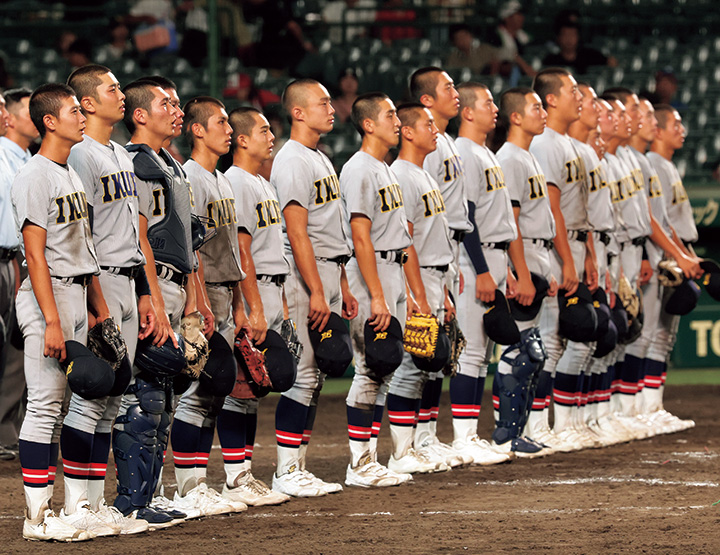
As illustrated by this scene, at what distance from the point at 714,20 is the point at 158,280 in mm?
11809

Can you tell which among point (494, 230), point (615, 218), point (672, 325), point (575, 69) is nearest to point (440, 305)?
point (494, 230)

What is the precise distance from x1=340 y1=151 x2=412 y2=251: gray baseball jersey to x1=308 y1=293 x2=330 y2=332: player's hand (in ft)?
1.96

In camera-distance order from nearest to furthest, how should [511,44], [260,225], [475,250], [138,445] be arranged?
[138,445]
[260,225]
[475,250]
[511,44]

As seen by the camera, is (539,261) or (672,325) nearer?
(539,261)

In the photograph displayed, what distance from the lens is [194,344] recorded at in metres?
5.61

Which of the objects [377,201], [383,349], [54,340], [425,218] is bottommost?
[383,349]

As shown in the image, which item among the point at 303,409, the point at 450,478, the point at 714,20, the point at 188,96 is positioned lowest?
the point at 450,478

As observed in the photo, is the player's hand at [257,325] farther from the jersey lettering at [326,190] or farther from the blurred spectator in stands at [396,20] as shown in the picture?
the blurred spectator in stands at [396,20]

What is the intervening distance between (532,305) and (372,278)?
1.60 meters

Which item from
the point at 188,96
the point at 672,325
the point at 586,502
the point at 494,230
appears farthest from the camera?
the point at 188,96

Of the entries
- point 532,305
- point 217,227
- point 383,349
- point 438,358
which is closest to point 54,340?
point 217,227

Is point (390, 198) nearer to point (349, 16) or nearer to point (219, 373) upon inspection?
point (219, 373)

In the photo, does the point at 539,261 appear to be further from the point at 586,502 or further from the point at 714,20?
the point at 714,20

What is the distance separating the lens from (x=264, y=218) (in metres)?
6.34
